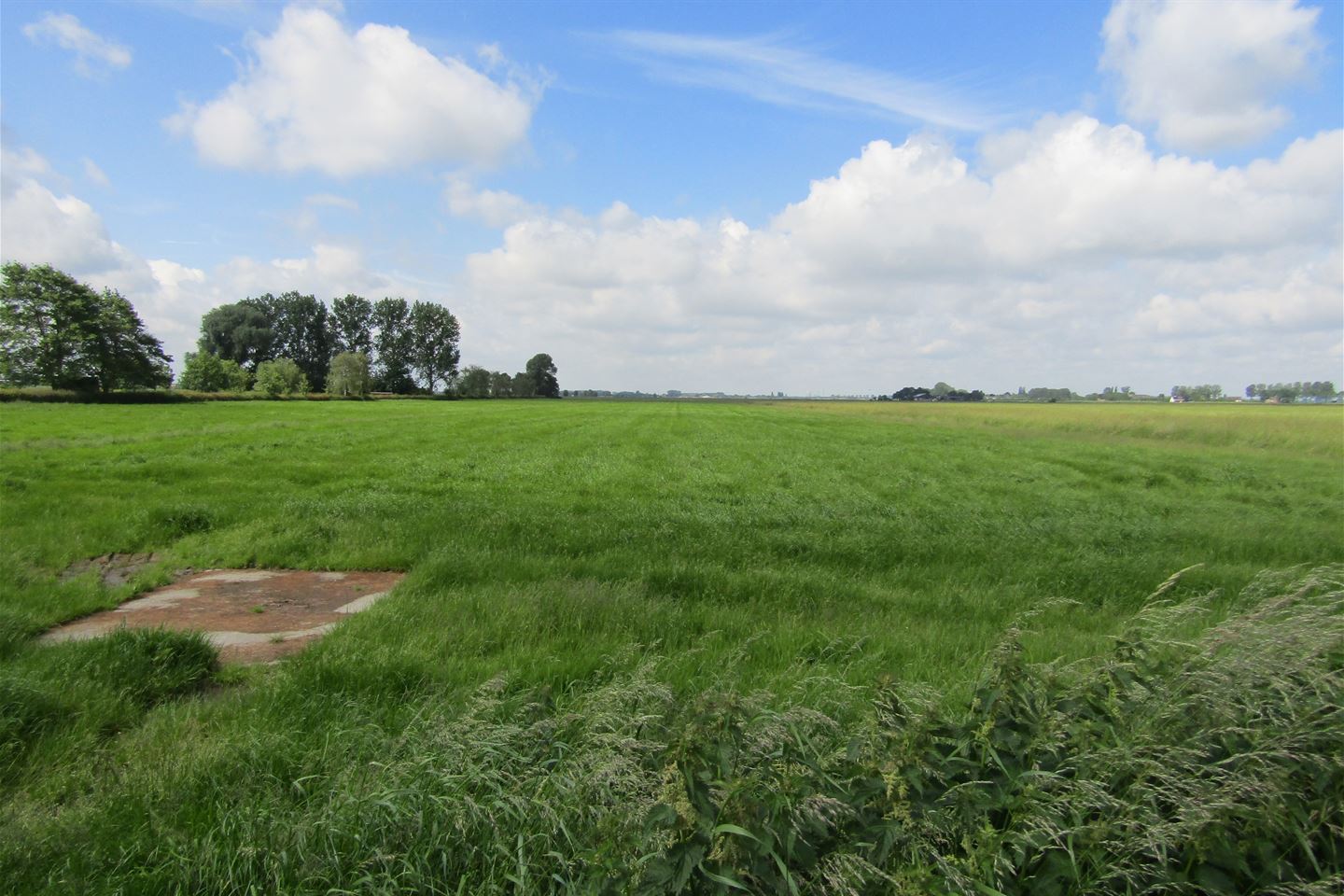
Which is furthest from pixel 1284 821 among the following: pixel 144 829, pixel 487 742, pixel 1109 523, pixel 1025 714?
pixel 1109 523

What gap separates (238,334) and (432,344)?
36.6 m

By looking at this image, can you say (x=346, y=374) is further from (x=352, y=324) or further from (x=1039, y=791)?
(x=1039, y=791)

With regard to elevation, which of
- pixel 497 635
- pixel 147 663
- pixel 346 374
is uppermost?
pixel 346 374

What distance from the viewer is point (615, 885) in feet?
8.00

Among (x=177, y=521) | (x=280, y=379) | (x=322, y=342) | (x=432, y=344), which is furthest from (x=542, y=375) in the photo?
(x=177, y=521)

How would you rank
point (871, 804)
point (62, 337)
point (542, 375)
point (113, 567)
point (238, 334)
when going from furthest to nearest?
point (542, 375)
point (238, 334)
point (62, 337)
point (113, 567)
point (871, 804)

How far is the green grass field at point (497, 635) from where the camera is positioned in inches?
109

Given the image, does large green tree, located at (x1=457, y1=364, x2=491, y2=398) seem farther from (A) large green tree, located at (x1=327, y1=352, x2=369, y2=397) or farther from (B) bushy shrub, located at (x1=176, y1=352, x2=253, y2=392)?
(B) bushy shrub, located at (x1=176, y1=352, x2=253, y2=392)

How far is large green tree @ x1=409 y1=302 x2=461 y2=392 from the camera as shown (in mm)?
138875

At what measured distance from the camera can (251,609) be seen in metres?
6.72

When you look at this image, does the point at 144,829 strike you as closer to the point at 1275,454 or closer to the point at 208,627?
the point at 208,627

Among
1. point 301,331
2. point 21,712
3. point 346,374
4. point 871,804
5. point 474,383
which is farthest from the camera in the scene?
point 474,383

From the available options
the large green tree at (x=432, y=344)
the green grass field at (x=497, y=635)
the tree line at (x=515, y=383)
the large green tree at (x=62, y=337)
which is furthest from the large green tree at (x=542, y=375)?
the green grass field at (x=497, y=635)

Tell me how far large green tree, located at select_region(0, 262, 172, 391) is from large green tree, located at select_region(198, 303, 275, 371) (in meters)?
54.8
